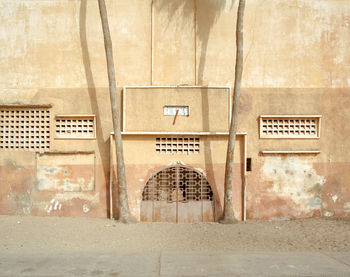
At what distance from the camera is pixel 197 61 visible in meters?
10.8

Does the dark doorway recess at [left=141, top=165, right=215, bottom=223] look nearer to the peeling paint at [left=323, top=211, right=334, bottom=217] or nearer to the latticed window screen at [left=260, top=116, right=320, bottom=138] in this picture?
the latticed window screen at [left=260, top=116, right=320, bottom=138]

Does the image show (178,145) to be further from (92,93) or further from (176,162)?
(92,93)

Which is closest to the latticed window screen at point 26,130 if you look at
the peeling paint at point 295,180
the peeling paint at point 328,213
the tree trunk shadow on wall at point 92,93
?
the tree trunk shadow on wall at point 92,93

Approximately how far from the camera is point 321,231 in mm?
9109

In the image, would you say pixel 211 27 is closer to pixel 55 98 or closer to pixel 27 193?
pixel 55 98

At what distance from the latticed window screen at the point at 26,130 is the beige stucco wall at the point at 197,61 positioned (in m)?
0.27

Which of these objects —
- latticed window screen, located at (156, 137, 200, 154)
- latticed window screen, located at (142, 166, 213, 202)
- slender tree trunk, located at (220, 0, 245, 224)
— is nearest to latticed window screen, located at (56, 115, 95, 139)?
→ latticed window screen, located at (156, 137, 200, 154)

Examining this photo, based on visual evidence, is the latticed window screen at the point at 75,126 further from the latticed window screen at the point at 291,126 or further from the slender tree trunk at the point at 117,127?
the latticed window screen at the point at 291,126

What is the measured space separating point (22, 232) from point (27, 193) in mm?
1804

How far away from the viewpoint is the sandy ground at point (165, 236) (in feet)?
25.5

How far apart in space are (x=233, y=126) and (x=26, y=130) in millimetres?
5842

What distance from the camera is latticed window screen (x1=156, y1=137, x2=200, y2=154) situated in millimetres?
10406

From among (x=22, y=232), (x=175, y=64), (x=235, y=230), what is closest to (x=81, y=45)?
(x=175, y=64)

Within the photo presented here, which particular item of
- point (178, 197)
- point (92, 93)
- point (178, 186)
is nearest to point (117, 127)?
point (92, 93)
